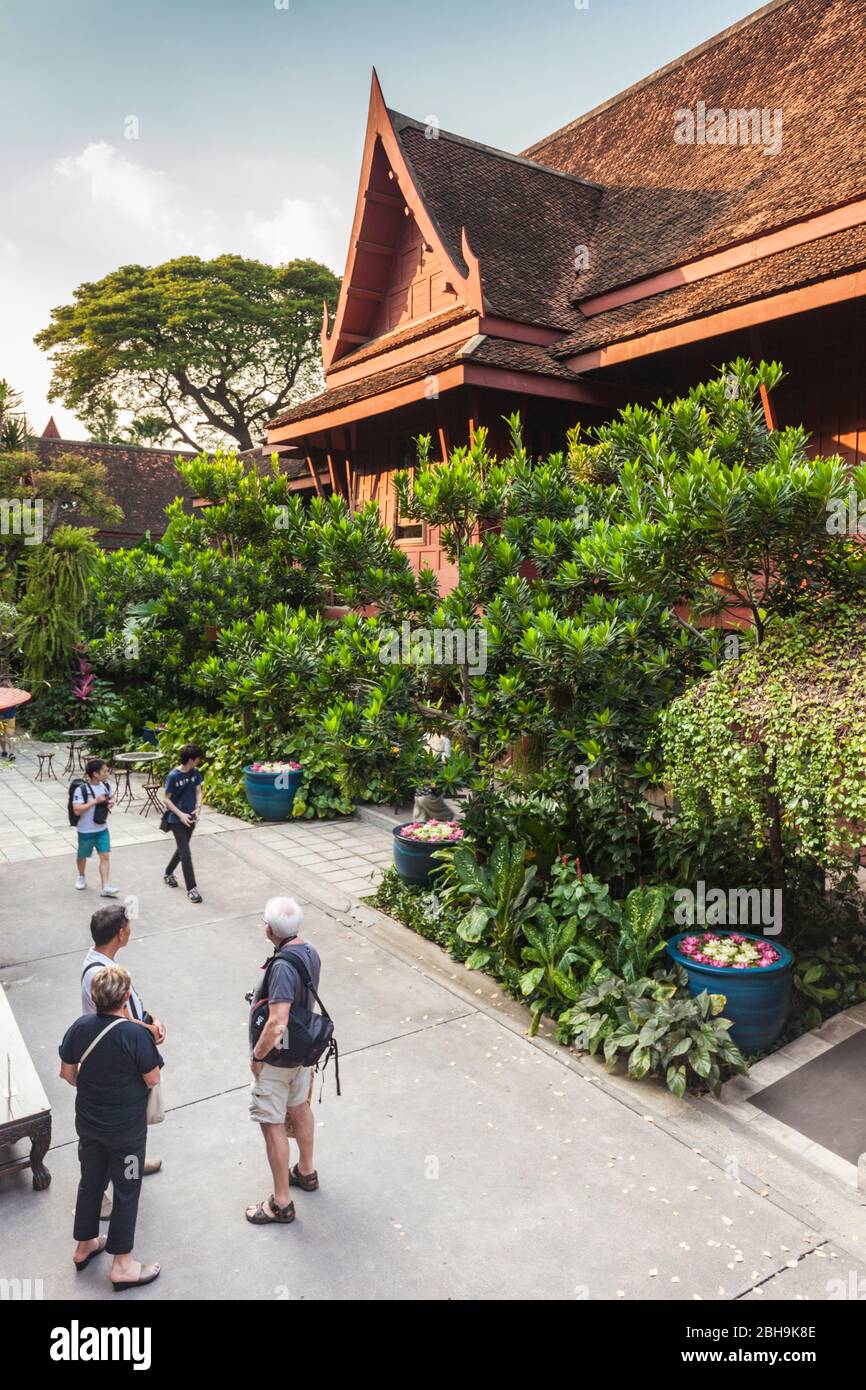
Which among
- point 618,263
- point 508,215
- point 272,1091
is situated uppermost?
point 508,215

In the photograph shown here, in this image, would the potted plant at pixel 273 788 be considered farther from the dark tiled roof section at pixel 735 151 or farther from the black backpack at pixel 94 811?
the dark tiled roof section at pixel 735 151

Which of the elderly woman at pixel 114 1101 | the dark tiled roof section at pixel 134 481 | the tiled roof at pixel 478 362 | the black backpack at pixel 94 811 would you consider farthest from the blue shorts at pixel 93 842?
the dark tiled roof section at pixel 134 481

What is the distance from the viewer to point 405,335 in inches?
636

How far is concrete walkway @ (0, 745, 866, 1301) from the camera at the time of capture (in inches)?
181

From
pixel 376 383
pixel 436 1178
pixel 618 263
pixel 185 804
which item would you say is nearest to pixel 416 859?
pixel 185 804

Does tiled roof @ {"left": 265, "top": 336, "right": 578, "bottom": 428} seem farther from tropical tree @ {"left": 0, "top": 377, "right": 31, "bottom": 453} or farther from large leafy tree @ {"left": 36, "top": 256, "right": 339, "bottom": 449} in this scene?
large leafy tree @ {"left": 36, "top": 256, "right": 339, "bottom": 449}

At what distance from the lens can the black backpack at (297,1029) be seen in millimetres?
4793

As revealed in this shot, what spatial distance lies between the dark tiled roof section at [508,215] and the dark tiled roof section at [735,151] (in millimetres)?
525

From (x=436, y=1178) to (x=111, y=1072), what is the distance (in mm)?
2132

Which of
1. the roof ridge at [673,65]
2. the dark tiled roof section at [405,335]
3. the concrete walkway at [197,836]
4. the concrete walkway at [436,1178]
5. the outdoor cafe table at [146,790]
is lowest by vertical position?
the concrete walkway at [436,1178]

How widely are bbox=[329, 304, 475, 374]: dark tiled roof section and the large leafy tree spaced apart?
22843 mm

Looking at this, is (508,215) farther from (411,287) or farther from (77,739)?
(77,739)

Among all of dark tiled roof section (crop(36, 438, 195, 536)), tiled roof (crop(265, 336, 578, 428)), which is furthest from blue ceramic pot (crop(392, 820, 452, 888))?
dark tiled roof section (crop(36, 438, 195, 536))
